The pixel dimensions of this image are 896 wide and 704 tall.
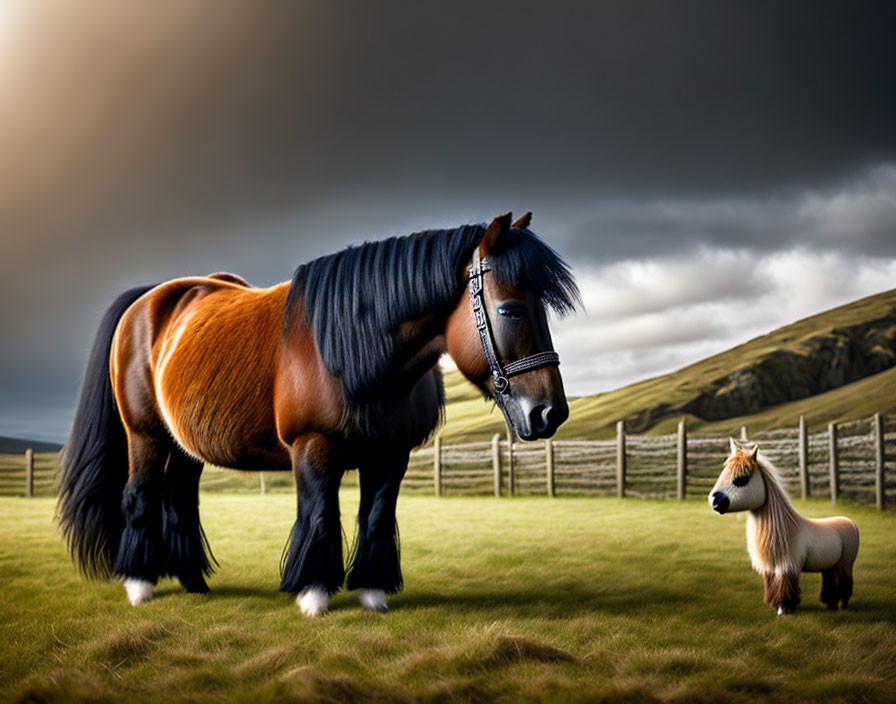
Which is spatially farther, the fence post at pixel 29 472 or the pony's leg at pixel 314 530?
the fence post at pixel 29 472

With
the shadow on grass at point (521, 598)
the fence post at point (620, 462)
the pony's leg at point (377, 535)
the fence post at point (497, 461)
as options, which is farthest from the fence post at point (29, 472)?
the pony's leg at point (377, 535)

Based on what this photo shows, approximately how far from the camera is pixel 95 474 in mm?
5008

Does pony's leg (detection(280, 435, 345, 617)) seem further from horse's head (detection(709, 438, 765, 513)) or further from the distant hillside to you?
the distant hillside

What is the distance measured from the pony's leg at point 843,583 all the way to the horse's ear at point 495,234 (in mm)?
2831

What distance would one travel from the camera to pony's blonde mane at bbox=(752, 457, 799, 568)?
153 inches

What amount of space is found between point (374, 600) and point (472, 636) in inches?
33.9

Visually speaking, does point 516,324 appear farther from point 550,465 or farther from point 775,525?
point 550,465

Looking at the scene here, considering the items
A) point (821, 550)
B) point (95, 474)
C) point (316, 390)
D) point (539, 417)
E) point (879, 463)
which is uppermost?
point (316, 390)

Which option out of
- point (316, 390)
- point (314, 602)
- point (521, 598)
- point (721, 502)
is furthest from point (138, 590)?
point (721, 502)

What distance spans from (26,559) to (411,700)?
5088 millimetres

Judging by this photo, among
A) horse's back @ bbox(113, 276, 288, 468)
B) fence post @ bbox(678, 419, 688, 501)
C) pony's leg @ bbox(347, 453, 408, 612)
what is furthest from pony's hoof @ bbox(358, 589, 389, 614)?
fence post @ bbox(678, 419, 688, 501)

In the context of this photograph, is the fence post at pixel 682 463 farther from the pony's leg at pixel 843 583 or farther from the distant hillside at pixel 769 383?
the pony's leg at pixel 843 583

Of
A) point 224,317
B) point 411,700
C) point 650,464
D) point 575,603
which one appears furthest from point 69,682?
point 650,464

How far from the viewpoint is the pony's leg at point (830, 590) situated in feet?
13.0
